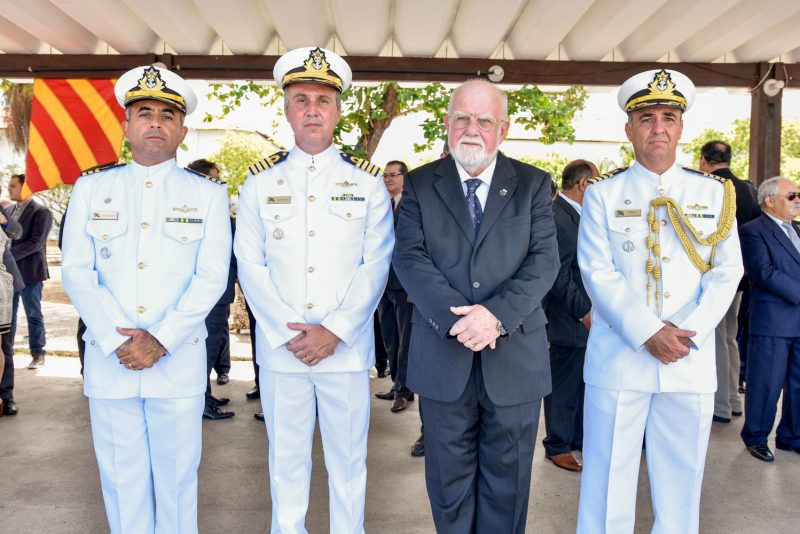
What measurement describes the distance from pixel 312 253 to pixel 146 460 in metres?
0.95

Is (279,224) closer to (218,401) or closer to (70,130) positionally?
(218,401)

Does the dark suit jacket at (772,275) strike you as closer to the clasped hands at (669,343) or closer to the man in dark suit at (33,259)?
the clasped hands at (669,343)

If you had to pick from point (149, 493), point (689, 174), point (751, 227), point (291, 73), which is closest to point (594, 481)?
point (689, 174)

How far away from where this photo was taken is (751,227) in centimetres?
420

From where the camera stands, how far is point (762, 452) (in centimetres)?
413

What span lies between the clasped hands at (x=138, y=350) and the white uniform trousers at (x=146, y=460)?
0.52ft

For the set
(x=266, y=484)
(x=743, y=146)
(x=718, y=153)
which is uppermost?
(x=743, y=146)

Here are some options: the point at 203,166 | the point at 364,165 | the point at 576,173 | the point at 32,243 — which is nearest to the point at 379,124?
the point at 32,243

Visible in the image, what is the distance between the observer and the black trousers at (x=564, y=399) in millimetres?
3961

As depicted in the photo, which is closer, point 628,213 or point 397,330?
point 628,213

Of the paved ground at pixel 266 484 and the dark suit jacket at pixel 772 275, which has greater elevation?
the dark suit jacket at pixel 772 275

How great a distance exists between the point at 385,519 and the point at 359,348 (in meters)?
1.04

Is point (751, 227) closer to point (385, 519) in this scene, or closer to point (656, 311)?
point (656, 311)

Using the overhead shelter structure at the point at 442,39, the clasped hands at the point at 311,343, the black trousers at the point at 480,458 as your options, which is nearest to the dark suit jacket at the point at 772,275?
the overhead shelter structure at the point at 442,39
